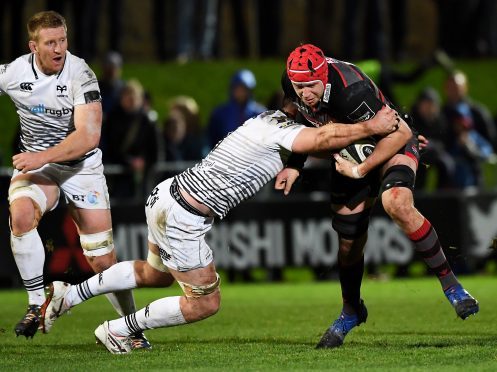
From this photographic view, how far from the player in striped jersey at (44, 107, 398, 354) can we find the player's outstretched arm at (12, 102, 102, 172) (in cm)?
126

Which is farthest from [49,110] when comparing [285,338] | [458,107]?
[458,107]

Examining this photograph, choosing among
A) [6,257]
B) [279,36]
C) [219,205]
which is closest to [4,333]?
[219,205]

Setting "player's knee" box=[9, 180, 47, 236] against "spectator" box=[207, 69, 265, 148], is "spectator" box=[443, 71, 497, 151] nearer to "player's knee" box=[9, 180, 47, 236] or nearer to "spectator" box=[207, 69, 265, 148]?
"spectator" box=[207, 69, 265, 148]

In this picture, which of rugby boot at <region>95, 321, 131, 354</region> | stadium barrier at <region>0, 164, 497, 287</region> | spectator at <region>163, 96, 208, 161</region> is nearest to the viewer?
rugby boot at <region>95, 321, 131, 354</region>

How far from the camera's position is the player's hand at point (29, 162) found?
10445 mm

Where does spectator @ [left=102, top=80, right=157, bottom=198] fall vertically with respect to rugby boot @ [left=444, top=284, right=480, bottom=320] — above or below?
below

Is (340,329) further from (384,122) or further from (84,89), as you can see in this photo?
(84,89)

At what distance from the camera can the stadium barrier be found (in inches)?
662

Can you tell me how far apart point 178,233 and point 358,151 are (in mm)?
1440

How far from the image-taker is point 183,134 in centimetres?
1841

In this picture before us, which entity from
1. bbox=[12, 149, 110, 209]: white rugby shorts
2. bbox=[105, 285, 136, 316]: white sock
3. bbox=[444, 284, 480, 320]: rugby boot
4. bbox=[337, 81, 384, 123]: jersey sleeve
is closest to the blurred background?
bbox=[12, 149, 110, 209]: white rugby shorts

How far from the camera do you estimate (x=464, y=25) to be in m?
22.2

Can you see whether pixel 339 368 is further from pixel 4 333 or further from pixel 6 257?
pixel 6 257

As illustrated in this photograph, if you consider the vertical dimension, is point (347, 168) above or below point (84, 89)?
below
